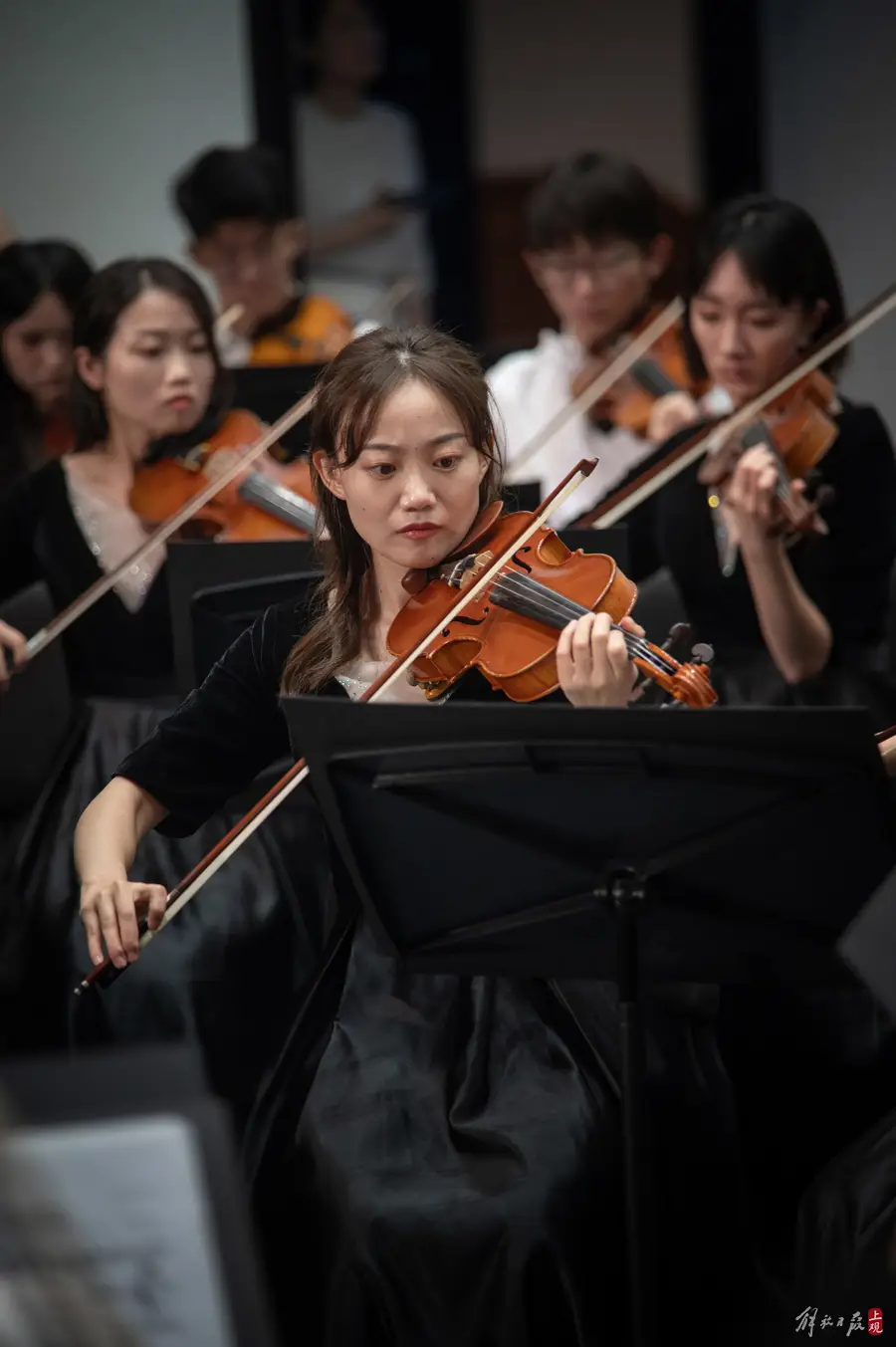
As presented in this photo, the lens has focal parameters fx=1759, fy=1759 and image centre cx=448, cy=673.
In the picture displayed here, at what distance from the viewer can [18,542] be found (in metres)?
2.20

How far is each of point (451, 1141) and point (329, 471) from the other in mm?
573

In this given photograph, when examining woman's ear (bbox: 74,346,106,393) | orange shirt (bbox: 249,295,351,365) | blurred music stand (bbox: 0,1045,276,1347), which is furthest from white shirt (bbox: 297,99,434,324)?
blurred music stand (bbox: 0,1045,276,1347)

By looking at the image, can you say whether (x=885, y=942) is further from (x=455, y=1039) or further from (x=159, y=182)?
(x=159, y=182)

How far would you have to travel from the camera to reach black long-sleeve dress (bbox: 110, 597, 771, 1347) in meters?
1.34

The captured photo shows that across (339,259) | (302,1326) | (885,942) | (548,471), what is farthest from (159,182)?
(302,1326)

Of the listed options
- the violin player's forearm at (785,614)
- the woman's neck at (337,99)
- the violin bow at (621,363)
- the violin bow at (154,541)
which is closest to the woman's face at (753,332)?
the violin player's forearm at (785,614)

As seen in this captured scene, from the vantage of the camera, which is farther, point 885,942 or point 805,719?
point 885,942

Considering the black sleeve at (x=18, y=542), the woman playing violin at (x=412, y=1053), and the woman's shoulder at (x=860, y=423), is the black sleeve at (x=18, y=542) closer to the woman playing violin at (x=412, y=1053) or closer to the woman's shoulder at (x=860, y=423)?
the woman playing violin at (x=412, y=1053)

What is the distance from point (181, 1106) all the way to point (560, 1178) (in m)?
0.64

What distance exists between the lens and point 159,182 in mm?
3619

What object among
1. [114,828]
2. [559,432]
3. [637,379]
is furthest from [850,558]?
[114,828]

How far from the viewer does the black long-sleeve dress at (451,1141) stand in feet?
4.39

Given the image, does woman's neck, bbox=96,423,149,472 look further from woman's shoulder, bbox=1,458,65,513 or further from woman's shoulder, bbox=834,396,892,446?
woman's shoulder, bbox=834,396,892,446

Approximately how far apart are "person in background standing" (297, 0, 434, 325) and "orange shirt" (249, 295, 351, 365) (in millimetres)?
979
